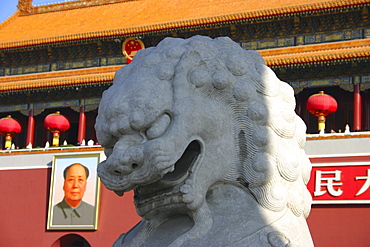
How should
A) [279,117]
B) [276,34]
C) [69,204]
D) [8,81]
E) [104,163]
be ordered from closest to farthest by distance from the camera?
1. [104,163]
2. [279,117]
3. [69,204]
4. [276,34]
5. [8,81]

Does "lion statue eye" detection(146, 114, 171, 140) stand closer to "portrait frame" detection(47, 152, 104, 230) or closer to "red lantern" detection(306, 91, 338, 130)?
"red lantern" detection(306, 91, 338, 130)

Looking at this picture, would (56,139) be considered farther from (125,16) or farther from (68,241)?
(125,16)

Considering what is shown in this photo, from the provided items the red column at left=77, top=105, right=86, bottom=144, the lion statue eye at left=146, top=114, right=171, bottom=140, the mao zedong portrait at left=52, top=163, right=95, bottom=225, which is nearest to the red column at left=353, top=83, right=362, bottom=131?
the mao zedong portrait at left=52, top=163, right=95, bottom=225

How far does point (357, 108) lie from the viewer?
48.2ft

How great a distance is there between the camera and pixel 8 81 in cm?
1922

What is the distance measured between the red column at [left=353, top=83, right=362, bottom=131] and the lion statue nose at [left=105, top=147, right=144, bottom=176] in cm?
1216

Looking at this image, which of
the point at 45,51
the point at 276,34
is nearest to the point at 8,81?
the point at 45,51

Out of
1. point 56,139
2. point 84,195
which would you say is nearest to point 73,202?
point 84,195

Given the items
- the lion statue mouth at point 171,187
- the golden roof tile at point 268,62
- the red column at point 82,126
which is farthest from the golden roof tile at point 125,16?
the lion statue mouth at point 171,187

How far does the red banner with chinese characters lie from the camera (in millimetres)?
12508

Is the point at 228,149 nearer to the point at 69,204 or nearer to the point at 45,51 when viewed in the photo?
the point at 69,204

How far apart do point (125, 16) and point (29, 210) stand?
7.20 m

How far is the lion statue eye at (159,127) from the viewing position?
281 cm

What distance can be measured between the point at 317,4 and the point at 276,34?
5.16 ft
